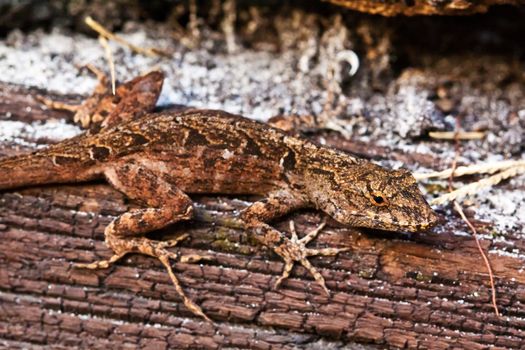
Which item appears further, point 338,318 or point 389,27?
point 389,27

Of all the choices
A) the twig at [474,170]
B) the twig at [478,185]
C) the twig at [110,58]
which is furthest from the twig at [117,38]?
the twig at [478,185]

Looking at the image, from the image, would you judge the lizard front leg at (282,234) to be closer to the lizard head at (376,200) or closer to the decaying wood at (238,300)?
the decaying wood at (238,300)

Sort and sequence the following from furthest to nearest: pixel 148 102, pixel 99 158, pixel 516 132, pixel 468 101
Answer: pixel 468 101 → pixel 516 132 → pixel 148 102 → pixel 99 158

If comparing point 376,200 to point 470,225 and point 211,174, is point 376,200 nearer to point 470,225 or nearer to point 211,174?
point 470,225

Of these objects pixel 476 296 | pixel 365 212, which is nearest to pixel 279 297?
pixel 365 212

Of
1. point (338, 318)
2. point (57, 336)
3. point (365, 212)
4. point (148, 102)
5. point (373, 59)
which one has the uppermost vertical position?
A: point (373, 59)

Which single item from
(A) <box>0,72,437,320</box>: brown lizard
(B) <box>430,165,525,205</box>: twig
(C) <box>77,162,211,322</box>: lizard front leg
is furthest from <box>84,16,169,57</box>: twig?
(B) <box>430,165,525,205</box>: twig

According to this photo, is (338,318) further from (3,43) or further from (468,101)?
(3,43)
